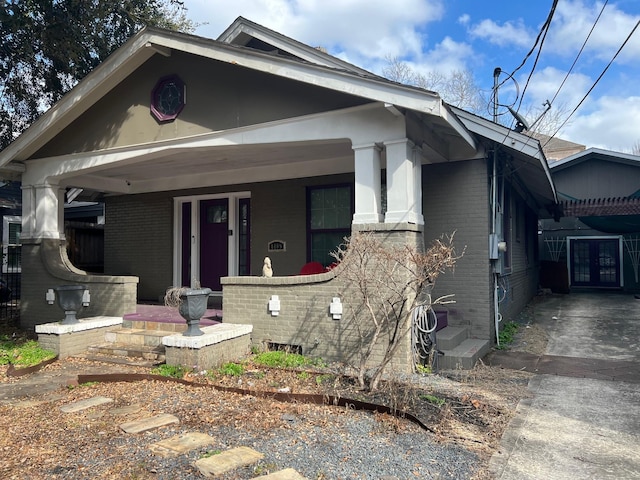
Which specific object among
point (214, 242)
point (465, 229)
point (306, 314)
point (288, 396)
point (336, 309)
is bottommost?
point (288, 396)

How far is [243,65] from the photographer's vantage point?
6930mm

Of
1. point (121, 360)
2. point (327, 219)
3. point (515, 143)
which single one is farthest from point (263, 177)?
point (515, 143)

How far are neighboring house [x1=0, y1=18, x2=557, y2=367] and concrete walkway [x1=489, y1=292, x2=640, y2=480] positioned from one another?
3.96ft

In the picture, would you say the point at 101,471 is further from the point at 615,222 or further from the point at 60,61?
the point at 615,222

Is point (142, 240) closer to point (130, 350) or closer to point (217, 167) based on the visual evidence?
point (217, 167)

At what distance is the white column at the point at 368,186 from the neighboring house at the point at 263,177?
0.7 inches

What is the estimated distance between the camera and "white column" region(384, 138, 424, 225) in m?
6.29

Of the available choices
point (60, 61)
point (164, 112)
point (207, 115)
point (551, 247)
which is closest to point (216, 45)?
point (207, 115)

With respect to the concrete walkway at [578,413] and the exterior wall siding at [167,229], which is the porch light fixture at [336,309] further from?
the exterior wall siding at [167,229]

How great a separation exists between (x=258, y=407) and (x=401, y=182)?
332 centimetres

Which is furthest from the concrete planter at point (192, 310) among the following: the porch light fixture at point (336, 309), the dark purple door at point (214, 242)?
the dark purple door at point (214, 242)

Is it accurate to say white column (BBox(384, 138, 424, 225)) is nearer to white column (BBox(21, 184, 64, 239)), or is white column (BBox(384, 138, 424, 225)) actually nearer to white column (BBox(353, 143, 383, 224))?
white column (BBox(353, 143, 383, 224))

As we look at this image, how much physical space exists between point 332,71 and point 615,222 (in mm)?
13116

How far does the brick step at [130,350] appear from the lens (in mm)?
6965
